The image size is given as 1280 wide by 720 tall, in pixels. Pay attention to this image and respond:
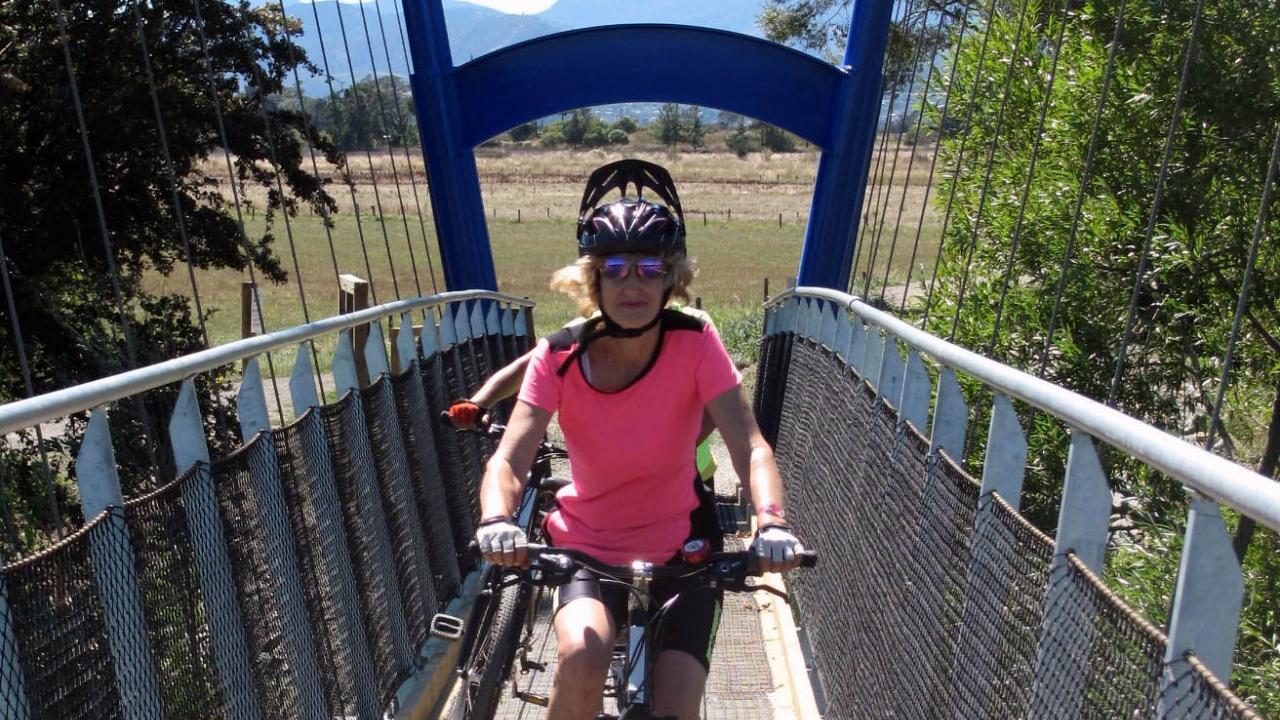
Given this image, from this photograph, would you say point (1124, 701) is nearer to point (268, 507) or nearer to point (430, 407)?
point (268, 507)

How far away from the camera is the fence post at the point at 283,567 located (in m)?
3.52

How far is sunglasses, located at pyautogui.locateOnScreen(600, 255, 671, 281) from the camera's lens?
3309mm

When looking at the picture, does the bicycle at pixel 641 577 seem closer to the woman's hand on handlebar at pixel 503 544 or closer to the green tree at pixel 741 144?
the woman's hand on handlebar at pixel 503 544

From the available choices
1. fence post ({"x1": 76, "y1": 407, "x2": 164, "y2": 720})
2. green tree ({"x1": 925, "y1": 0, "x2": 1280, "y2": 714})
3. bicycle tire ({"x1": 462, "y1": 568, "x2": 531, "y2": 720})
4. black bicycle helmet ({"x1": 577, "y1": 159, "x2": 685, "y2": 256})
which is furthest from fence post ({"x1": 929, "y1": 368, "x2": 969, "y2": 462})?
green tree ({"x1": 925, "y1": 0, "x2": 1280, "y2": 714})

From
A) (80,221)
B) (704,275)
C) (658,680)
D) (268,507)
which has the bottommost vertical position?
(704,275)

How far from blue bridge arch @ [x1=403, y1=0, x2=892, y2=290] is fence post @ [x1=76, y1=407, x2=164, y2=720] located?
870 centimetres

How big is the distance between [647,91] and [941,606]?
8586 millimetres

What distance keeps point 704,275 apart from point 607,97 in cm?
2972

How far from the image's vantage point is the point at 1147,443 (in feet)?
6.15

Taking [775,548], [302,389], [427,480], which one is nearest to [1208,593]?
[775,548]

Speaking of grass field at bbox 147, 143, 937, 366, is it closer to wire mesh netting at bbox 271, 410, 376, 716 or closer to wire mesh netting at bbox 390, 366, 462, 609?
wire mesh netting at bbox 390, 366, 462, 609

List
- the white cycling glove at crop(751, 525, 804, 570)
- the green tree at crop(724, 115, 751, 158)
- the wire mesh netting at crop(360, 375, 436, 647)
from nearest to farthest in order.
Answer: the white cycling glove at crop(751, 525, 804, 570) < the wire mesh netting at crop(360, 375, 436, 647) < the green tree at crop(724, 115, 751, 158)

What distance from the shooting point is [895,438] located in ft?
13.1

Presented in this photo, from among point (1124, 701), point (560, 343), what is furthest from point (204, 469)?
point (1124, 701)
